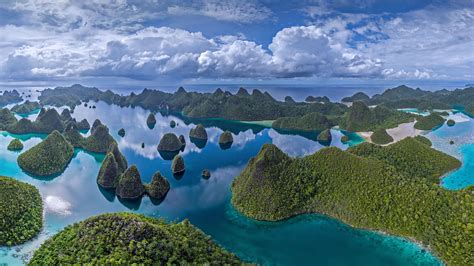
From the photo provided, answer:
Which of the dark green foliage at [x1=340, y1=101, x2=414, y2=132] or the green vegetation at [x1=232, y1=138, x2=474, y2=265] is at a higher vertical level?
the dark green foliage at [x1=340, y1=101, x2=414, y2=132]

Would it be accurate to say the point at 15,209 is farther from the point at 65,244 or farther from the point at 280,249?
the point at 280,249

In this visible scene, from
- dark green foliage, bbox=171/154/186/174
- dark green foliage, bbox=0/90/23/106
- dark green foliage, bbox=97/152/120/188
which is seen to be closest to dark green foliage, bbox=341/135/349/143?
dark green foliage, bbox=171/154/186/174

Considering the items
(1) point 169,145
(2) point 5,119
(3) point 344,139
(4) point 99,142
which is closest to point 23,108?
(2) point 5,119

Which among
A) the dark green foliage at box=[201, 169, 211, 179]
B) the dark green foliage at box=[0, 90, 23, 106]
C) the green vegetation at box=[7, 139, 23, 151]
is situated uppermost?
the dark green foliage at box=[0, 90, 23, 106]

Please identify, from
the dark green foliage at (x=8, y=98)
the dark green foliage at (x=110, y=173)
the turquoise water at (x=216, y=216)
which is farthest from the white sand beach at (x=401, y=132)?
the dark green foliage at (x=8, y=98)

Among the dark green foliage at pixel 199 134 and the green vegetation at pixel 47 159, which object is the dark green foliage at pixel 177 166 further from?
the dark green foliage at pixel 199 134

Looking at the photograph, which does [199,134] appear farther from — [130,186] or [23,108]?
[23,108]

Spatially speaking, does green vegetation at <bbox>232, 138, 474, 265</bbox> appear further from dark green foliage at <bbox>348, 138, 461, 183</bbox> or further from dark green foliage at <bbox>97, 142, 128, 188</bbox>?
dark green foliage at <bbox>97, 142, 128, 188</bbox>
